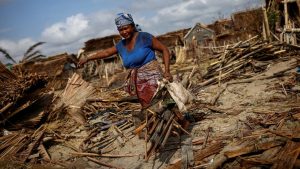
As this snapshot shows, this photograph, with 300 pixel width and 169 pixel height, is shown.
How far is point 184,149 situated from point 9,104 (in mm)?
3766

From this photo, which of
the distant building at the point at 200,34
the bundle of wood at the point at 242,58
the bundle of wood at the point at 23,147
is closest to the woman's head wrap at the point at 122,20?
the bundle of wood at the point at 23,147

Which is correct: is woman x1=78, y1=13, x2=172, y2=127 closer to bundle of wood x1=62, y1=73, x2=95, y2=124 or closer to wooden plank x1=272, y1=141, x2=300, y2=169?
wooden plank x1=272, y1=141, x2=300, y2=169

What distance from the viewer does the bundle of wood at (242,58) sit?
923cm

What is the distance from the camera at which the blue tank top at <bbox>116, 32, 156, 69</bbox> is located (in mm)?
4863

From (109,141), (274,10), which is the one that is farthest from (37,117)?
(274,10)

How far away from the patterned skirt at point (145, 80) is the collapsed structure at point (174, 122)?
1.95 ft

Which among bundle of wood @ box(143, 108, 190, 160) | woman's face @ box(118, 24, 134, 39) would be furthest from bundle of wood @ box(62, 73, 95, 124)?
bundle of wood @ box(143, 108, 190, 160)

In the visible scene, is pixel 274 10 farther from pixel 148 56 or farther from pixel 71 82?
pixel 148 56

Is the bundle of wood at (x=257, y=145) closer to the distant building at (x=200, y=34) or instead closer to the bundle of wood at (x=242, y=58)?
the bundle of wood at (x=242, y=58)

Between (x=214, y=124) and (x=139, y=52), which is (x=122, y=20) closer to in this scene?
(x=139, y=52)

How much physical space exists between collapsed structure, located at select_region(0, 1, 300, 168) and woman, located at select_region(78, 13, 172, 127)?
63 centimetres

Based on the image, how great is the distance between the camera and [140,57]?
16.2 ft

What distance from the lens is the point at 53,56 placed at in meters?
23.7

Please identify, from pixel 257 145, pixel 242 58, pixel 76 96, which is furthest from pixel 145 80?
pixel 242 58
